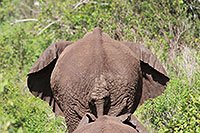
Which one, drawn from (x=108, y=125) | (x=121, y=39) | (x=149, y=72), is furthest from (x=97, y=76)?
(x=121, y=39)

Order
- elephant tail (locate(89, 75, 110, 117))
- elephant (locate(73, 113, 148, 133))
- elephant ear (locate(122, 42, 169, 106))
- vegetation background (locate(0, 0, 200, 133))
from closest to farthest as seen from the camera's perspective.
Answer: elephant (locate(73, 113, 148, 133)) → elephant tail (locate(89, 75, 110, 117)) → elephant ear (locate(122, 42, 169, 106)) → vegetation background (locate(0, 0, 200, 133))

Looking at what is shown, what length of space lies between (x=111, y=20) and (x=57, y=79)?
5659 mm

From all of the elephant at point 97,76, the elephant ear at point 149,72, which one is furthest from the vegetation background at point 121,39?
the elephant at point 97,76

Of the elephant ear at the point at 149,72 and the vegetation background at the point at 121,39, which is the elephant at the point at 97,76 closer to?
the elephant ear at the point at 149,72

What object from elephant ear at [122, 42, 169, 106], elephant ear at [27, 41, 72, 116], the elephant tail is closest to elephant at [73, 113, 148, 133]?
the elephant tail

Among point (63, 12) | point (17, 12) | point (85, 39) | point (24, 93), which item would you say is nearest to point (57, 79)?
point (85, 39)

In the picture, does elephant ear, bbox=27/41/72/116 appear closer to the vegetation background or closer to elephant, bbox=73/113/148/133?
elephant, bbox=73/113/148/133

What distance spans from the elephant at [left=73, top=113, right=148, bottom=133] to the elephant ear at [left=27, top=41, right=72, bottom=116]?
957 mm

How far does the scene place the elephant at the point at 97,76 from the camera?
334 cm

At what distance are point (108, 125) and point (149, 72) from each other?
1.55 meters

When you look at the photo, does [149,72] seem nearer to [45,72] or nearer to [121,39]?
[45,72]

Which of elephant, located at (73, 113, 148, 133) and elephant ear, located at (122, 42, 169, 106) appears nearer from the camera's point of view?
elephant, located at (73, 113, 148, 133)

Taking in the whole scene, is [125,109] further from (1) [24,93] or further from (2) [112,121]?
(1) [24,93]

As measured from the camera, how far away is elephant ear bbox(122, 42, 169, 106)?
391 cm
